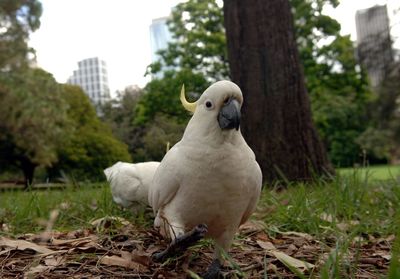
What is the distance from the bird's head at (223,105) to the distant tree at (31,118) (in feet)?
31.7

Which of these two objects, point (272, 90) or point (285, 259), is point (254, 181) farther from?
point (272, 90)

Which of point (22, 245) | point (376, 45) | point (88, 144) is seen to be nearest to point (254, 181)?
point (22, 245)

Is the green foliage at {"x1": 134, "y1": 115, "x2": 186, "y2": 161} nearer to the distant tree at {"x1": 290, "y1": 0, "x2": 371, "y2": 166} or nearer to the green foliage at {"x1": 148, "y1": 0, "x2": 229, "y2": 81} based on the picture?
the green foliage at {"x1": 148, "y1": 0, "x2": 229, "y2": 81}

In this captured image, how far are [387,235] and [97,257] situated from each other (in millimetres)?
1244

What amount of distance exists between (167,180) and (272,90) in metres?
2.36

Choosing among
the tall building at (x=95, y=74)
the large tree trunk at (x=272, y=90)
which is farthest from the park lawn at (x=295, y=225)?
the tall building at (x=95, y=74)

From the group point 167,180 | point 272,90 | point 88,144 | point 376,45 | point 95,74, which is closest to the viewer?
point 167,180

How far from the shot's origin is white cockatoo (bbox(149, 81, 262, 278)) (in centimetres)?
122

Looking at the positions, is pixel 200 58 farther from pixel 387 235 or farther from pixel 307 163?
pixel 387 235

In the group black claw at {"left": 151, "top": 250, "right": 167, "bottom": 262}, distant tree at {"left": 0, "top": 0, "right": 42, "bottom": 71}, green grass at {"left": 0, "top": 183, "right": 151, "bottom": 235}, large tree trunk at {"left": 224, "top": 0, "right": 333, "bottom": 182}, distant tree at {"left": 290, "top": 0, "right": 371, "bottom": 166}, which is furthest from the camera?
distant tree at {"left": 290, "top": 0, "right": 371, "bottom": 166}

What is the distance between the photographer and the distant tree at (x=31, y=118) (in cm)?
1062

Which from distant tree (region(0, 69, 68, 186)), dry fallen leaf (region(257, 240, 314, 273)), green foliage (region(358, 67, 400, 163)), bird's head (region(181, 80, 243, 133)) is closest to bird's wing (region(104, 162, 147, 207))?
dry fallen leaf (region(257, 240, 314, 273))


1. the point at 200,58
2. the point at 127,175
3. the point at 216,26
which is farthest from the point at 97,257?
the point at 216,26

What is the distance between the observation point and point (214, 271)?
133 cm
